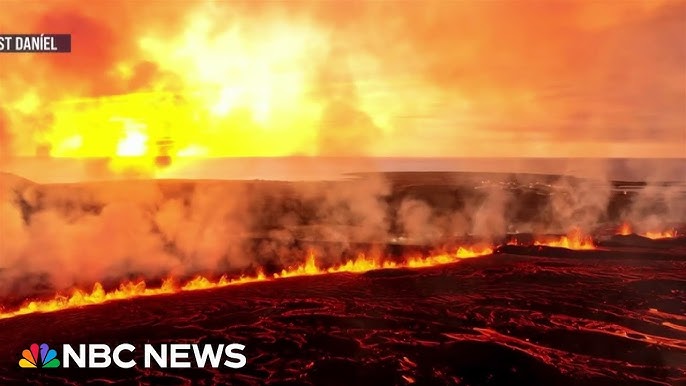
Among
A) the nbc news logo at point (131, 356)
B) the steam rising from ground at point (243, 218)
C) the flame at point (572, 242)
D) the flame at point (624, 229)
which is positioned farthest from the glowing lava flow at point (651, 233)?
the nbc news logo at point (131, 356)

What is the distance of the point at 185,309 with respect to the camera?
10539 millimetres

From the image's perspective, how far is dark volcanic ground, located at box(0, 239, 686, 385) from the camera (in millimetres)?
7734

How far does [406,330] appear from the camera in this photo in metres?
9.44

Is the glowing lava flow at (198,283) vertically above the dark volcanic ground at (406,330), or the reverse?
the glowing lava flow at (198,283)

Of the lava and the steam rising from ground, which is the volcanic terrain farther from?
the lava

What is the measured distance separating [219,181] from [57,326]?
14.7 meters

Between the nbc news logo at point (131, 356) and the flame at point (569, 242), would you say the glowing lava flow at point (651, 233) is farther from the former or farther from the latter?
the nbc news logo at point (131, 356)

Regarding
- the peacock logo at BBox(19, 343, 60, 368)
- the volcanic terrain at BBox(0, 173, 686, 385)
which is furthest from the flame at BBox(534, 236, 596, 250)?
the peacock logo at BBox(19, 343, 60, 368)

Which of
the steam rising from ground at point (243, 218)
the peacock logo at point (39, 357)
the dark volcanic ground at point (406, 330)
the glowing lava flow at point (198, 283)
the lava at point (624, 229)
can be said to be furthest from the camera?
the lava at point (624, 229)

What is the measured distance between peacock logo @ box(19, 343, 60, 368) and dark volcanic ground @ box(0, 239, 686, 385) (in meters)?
0.17

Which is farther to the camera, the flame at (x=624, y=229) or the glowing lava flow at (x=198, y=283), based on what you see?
the flame at (x=624, y=229)

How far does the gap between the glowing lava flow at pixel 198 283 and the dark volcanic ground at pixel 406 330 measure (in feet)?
2.91

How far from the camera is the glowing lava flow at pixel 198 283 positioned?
11156mm

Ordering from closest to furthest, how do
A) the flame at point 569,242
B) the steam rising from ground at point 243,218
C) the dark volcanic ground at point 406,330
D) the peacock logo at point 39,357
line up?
the dark volcanic ground at point 406,330 → the peacock logo at point 39,357 → the steam rising from ground at point 243,218 → the flame at point 569,242
